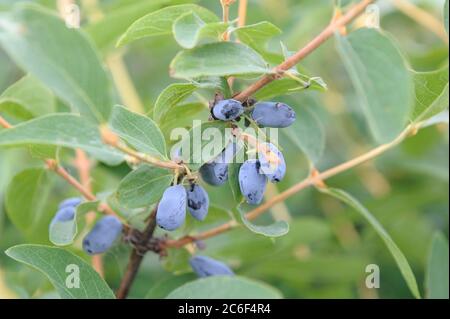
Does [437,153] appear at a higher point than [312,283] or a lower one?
higher

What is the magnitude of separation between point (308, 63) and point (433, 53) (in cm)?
51

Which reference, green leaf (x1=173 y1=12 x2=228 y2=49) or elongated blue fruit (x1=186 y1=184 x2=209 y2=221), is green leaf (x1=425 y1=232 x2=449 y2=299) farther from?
green leaf (x1=173 y1=12 x2=228 y2=49)

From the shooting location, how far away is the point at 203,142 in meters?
1.11

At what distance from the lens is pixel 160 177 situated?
1.17 m

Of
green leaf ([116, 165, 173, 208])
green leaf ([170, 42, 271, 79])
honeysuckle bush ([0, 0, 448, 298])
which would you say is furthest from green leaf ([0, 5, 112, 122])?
green leaf ([116, 165, 173, 208])

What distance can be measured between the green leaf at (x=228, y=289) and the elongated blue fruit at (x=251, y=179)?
13 cm

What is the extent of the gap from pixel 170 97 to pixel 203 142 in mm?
85

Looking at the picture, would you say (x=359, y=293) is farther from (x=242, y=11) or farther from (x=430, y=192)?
(x=242, y=11)

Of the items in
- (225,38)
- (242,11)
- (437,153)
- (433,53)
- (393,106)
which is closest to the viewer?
(393,106)

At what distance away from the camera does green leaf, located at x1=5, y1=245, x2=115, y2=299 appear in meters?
1.15

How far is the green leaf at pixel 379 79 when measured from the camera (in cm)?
93

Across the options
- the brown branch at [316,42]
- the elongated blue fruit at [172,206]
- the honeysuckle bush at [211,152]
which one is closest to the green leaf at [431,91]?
the honeysuckle bush at [211,152]
